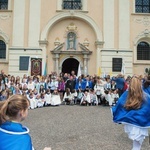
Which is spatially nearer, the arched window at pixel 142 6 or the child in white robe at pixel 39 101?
the child in white robe at pixel 39 101

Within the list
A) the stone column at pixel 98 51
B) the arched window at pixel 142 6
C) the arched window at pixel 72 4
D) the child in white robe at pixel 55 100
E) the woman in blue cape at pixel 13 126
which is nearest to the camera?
the woman in blue cape at pixel 13 126

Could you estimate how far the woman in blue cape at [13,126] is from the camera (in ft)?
8.07

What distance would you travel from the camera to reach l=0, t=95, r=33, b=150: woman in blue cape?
2459 mm

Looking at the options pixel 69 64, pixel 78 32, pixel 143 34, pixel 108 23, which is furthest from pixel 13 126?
pixel 143 34

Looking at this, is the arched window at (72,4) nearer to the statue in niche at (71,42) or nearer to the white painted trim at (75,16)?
the white painted trim at (75,16)

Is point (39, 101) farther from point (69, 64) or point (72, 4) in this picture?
point (72, 4)

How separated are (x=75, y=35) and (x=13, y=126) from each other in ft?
73.7

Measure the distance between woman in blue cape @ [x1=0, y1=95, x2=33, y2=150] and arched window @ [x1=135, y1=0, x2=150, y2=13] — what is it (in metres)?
24.4

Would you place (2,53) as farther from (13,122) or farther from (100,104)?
(13,122)

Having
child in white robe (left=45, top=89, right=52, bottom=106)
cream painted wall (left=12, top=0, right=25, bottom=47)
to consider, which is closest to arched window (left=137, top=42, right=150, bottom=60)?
cream painted wall (left=12, top=0, right=25, bottom=47)

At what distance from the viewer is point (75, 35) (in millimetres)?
24578

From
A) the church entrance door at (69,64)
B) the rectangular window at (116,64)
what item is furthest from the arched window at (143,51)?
the church entrance door at (69,64)

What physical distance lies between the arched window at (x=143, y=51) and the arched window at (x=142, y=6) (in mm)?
3219

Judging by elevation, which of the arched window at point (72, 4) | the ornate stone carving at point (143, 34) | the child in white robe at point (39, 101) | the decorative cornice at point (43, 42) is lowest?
the child in white robe at point (39, 101)
